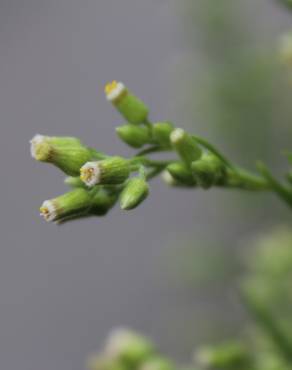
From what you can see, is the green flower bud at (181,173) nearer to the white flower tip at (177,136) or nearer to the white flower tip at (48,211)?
the white flower tip at (177,136)

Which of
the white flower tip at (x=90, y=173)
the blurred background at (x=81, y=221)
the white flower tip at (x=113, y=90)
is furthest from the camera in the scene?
the blurred background at (x=81, y=221)

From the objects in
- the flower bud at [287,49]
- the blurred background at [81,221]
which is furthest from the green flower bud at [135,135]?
the blurred background at [81,221]

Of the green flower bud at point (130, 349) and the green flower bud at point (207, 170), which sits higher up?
the green flower bud at point (207, 170)

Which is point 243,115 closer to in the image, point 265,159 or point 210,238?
point 265,159

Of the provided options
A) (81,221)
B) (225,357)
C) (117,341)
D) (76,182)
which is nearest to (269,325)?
(225,357)

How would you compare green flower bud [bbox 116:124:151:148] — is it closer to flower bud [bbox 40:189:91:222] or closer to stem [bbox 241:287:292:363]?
flower bud [bbox 40:189:91:222]

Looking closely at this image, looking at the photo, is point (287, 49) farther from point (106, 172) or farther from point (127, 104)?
point (106, 172)

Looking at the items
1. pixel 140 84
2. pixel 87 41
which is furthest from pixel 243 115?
pixel 87 41

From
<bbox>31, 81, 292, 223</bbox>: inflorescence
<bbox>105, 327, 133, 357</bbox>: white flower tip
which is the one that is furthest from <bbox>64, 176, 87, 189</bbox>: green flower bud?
<bbox>105, 327, 133, 357</bbox>: white flower tip
